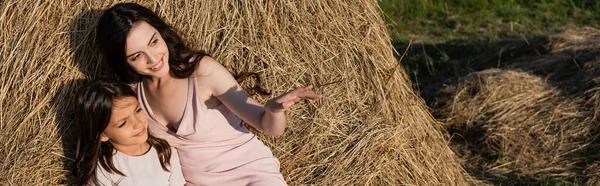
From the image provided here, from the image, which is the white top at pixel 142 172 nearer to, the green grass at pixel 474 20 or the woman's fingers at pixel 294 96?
the woman's fingers at pixel 294 96

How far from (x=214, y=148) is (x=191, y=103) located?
22 centimetres

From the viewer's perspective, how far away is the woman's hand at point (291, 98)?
11.0ft

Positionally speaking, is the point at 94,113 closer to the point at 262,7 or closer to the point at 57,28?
the point at 57,28

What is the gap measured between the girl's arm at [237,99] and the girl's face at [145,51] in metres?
0.19

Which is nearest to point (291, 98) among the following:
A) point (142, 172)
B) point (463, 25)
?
point (142, 172)

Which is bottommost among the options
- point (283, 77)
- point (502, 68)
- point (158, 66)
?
point (502, 68)

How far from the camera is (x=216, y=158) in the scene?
3850 millimetres

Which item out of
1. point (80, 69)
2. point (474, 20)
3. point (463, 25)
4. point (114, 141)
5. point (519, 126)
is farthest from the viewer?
point (474, 20)

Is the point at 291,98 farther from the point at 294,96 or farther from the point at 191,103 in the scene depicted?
the point at 191,103

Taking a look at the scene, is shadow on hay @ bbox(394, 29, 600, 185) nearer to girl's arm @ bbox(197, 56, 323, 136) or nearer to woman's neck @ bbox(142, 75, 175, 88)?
girl's arm @ bbox(197, 56, 323, 136)

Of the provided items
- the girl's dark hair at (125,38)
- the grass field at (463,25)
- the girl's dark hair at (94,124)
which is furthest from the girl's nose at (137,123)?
the grass field at (463,25)

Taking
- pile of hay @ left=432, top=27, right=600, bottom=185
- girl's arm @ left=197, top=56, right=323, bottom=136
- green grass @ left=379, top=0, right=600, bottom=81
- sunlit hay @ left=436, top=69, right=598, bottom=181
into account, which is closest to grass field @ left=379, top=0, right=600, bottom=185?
green grass @ left=379, top=0, right=600, bottom=81

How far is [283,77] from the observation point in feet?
13.7

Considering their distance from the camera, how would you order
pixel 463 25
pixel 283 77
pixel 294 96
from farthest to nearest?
pixel 463 25 < pixel 283 77 < pixel 294 96
